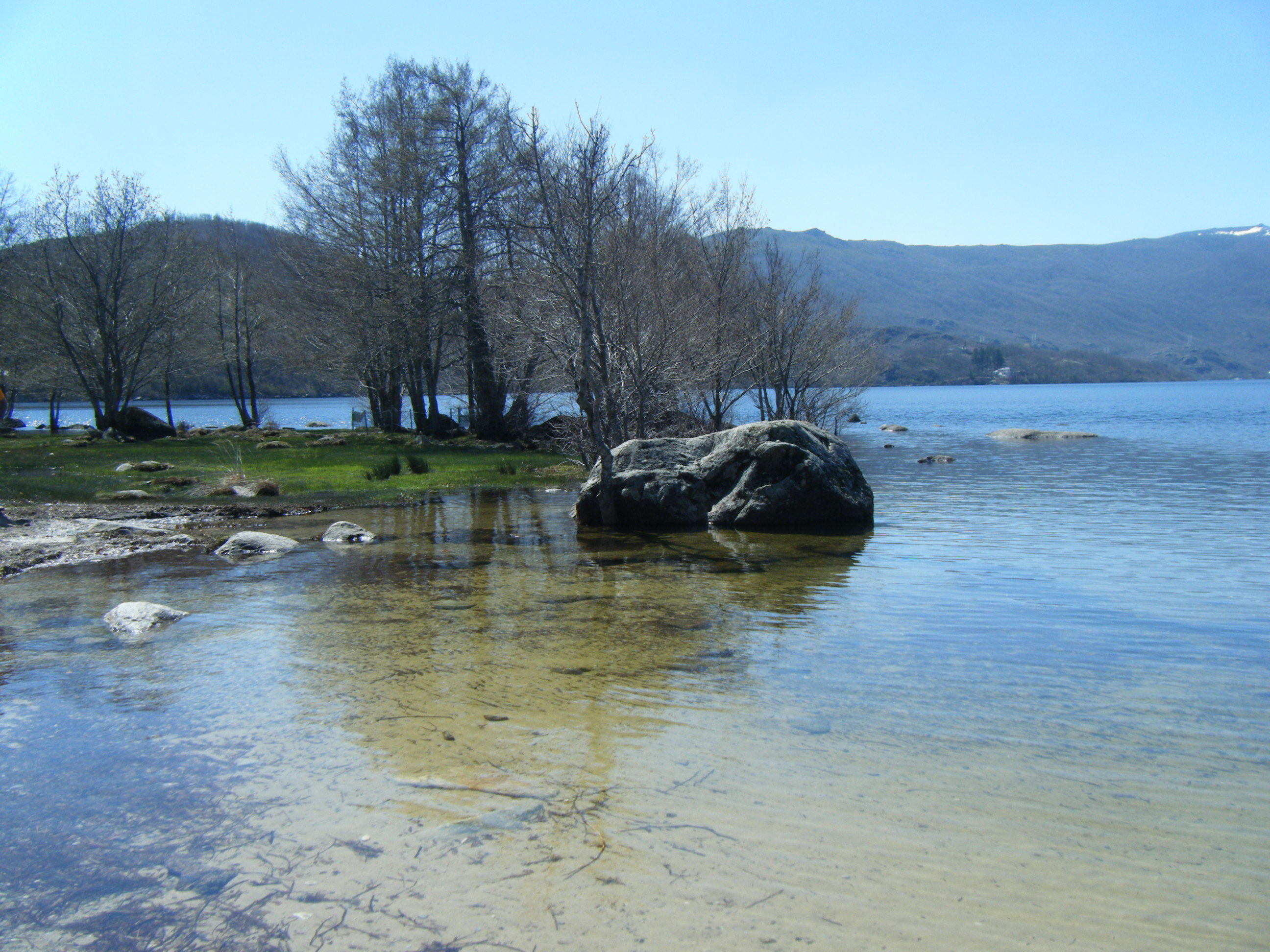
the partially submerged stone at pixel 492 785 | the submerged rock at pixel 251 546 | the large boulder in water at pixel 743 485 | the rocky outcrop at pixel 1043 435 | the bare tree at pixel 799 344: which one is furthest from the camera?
the rocky outcrop at pixel 1043 435

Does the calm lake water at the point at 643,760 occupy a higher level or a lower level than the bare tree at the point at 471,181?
lower

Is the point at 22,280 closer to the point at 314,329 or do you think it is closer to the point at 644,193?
the point at 314,329

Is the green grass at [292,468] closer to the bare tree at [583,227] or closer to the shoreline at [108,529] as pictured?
the shoreline at [108,529]

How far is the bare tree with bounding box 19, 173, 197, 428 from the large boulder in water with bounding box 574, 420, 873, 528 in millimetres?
27815

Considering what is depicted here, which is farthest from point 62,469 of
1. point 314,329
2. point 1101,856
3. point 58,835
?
point 1101,856

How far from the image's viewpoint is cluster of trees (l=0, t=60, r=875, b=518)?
765 inches

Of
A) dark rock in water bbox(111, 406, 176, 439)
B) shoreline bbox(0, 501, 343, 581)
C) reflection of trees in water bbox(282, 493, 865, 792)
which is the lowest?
reflection of trees in water bbox(282, 493, 865, 792)

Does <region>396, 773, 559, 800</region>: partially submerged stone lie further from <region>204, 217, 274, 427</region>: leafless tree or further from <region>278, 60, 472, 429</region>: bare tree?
<region>204, 217, 274, 427</region>: leafless tree

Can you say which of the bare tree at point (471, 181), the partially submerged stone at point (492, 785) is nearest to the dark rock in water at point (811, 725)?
the partially submerged stone at point (492, 785)

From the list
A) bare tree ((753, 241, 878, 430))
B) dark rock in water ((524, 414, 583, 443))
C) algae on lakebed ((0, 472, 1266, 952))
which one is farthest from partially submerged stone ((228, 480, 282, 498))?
bare tree ((753, 241, 878, 430))

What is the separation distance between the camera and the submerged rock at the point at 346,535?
13289 millimetres

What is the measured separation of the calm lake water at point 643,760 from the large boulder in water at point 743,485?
400cm

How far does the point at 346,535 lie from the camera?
533 inches

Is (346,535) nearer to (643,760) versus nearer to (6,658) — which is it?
(6,658)
